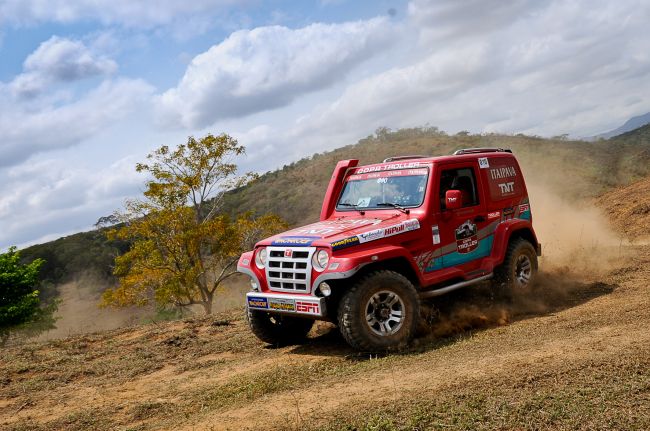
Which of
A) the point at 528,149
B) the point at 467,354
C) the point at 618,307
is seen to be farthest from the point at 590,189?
the point at 467,354

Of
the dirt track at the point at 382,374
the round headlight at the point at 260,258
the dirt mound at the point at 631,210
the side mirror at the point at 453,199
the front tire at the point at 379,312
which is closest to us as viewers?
the dirt track at the point at 382,374

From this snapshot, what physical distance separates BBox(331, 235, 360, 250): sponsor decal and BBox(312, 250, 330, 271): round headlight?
14 cm

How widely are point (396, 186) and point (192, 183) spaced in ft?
71.8

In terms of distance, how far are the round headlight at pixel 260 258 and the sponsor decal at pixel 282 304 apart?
51 centimetres

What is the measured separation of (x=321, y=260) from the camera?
6477 millimetres

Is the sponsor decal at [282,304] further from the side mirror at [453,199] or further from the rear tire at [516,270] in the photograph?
the rear tire at [516,270]

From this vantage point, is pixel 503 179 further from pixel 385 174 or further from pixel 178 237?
pixel 178 237

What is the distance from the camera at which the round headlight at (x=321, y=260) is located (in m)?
6.43

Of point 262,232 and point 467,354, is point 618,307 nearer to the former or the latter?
point 467,354

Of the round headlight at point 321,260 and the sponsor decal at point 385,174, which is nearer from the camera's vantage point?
the round headlight at point 321,260

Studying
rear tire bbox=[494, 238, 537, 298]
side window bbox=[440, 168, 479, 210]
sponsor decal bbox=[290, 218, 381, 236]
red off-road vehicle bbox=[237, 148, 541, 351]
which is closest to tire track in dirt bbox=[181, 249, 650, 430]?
red off-road vehicle bbox=[237, 148, 541, 351]

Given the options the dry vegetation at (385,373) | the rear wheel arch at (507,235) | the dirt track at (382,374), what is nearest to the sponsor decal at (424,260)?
the dry vegetation at (385,373)

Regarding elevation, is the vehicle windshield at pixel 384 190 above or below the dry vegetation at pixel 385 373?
above

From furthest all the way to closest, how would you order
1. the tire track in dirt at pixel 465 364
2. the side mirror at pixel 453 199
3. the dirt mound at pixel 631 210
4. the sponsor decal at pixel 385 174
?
the dirt mound at pixel 631 210
the sponsor decal at pixel 385 174
the side mirror at pixel 453 199
the tire track in dirt at pixel 465 364
